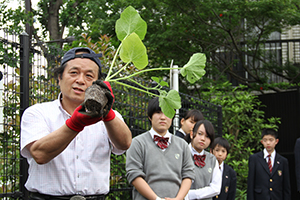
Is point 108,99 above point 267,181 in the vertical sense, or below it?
above

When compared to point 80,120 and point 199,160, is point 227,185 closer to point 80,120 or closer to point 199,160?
point 199,160

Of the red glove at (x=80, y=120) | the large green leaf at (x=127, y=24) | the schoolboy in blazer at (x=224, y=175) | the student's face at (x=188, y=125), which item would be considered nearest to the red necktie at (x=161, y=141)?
the student's face at (x=188, y=125)

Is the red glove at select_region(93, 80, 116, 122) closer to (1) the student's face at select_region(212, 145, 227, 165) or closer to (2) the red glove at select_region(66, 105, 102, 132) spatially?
(2) the red glove at select_region(66, 105, 102, 132)

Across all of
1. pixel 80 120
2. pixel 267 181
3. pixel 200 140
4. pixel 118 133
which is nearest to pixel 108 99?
pixel 80 120

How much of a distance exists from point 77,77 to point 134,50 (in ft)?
1.47

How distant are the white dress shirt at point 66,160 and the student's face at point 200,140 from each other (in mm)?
2238

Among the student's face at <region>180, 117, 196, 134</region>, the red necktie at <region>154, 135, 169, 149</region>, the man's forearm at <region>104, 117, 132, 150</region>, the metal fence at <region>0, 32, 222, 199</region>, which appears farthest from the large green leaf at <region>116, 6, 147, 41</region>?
the student's face at <region>180, 117, 196, 134</region>

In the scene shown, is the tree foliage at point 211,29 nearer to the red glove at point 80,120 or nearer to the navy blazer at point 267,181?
the navy blazer at point 267,181

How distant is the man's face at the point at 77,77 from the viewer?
2.37 meters

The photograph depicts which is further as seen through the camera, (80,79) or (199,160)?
(199,160)

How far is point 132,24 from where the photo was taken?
2324mm

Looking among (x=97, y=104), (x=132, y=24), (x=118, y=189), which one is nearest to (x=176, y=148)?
(x=118, y=189)

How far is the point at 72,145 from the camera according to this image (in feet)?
7.85

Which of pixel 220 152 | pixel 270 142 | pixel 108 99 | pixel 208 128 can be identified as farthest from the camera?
pixel 270 142
